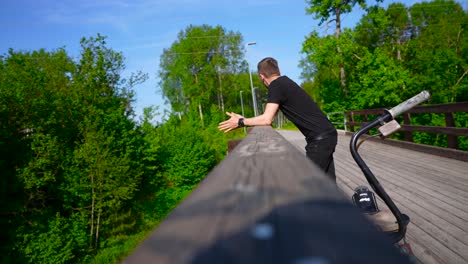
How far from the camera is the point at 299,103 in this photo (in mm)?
3174

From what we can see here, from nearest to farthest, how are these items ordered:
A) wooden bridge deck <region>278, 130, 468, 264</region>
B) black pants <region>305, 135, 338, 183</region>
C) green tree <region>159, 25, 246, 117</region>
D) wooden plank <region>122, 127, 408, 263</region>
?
1. wooden plank <region>122, 127, 408, 263</region>
2. wooden bridge deck <region>278, 130, 468, 264</region>
3. black pants <region>305, 135, 338, 183</region>
4. green tree <region>159, 25, 246, 117</region>

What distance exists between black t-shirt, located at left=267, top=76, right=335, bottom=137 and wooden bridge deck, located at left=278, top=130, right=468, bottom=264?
0.66m

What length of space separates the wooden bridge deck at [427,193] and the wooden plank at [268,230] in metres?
2.57

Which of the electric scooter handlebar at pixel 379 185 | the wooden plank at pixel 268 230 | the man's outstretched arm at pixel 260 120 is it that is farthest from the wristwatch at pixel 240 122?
the wooden plank at pixel 268 230

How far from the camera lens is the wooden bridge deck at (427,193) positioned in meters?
2.94

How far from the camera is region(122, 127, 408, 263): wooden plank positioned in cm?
45

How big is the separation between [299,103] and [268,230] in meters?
2.72

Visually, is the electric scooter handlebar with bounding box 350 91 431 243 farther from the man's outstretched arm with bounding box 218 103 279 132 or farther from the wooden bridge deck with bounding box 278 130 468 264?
the man's outstretched arm with bounding box 218 103 279 132

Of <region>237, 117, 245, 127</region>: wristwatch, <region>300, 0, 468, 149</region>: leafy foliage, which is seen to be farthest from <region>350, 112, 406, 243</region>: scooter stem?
<region>300, 0, 468, 149</region>: leafy foliage

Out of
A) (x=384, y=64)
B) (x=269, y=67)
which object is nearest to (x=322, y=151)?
(x=269, y=67)

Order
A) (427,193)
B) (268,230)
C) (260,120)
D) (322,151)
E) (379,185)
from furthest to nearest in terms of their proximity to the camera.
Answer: (427,193), (260,120), (322,151), (379,185), (268,230)

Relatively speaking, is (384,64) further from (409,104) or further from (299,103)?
(409,104)

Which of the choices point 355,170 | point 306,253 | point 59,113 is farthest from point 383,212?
point 59,113

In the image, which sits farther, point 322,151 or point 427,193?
point 427,193
